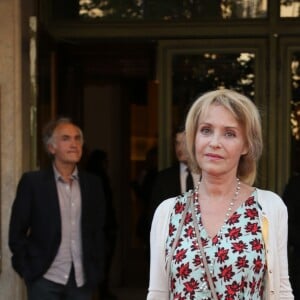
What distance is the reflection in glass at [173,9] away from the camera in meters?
7.22

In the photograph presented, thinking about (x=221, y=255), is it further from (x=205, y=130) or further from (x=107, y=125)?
(x=107, y=125)

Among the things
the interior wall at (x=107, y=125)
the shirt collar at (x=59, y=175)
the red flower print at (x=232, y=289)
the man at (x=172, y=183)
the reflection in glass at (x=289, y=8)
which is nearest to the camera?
the red flower print at (x=232, y=289)

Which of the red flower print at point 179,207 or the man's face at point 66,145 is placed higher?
the man's face at point 66,145

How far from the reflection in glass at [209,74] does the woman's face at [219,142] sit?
4289 mm

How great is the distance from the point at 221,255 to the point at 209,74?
14.8 feet

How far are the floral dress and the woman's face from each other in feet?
0.66

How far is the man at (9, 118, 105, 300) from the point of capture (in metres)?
5.51

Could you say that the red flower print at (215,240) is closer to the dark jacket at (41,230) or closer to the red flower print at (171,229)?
the red flower print at (171,229)

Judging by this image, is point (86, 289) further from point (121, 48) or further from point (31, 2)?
point (121, 48)

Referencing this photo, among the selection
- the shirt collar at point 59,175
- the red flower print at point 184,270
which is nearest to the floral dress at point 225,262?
the red flower print at point 184,270

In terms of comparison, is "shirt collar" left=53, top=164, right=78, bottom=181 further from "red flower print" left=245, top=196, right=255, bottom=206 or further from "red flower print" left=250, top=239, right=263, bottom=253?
"red flower print" left=250, top=239, right=263, bottom=253

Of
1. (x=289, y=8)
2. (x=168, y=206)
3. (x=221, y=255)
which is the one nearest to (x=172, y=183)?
(x=289, y=8)

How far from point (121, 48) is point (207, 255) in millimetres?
6439

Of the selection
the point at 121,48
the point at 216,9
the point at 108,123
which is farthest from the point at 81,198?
the point at 108,123
